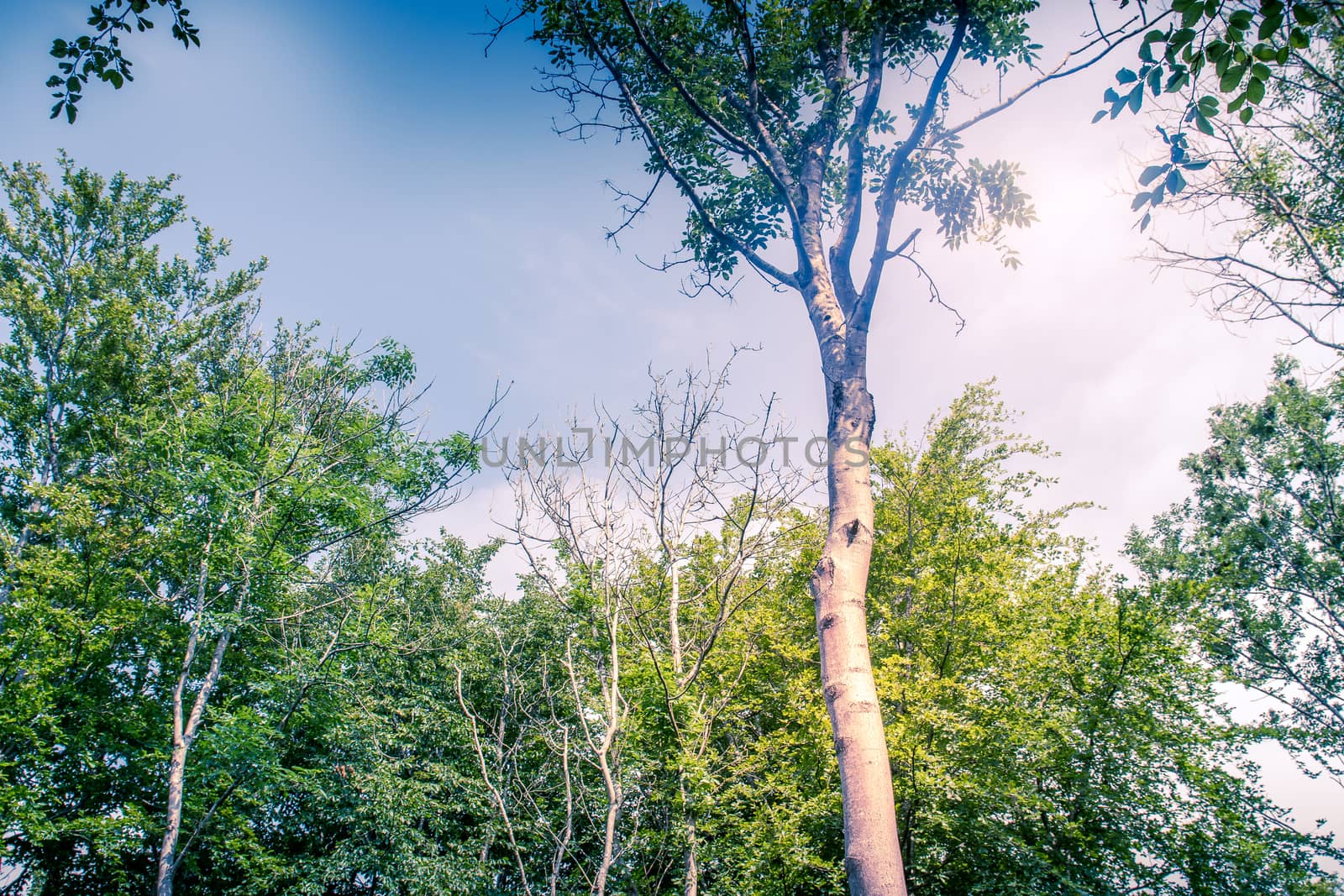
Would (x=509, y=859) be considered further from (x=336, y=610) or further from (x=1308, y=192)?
(x=1308, y=192)

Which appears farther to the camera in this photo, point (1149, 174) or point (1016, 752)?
point (1016, 752)

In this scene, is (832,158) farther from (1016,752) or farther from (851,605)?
(1016,752)

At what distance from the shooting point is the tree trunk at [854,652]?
2324mm

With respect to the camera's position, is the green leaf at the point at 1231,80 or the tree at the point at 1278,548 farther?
the tree at the point at 1278,548

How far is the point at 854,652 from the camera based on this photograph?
8.82 feet

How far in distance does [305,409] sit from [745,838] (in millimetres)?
12374

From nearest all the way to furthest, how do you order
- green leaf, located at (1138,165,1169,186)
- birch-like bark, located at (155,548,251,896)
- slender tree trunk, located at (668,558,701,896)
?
green leaf, located at (1138,165,1169,186)
slender tree trunk, located at (668,558,701,896)
birch-like bark, located at (155,548,251,896)

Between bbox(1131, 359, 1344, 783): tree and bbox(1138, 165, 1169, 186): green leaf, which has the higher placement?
bbox(1131, 359, 1344, 783): tree

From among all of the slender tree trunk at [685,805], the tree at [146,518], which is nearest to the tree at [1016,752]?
the slender tree trunk at [685,805]

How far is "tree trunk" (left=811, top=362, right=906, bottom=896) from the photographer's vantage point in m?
2.32

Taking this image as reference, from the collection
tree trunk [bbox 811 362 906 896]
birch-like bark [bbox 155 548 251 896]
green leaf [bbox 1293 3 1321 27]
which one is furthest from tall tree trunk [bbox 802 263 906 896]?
birch-like bark [bbox 155 548 251 896]

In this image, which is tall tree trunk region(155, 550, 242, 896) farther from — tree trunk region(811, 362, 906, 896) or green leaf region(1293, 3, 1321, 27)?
green leaf region(1293, 3, 1321, 27)

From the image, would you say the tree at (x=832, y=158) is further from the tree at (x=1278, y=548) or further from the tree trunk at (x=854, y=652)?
the tree at (x=1278, y=548)

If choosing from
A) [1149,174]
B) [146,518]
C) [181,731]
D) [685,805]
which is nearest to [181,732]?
[181,731]
